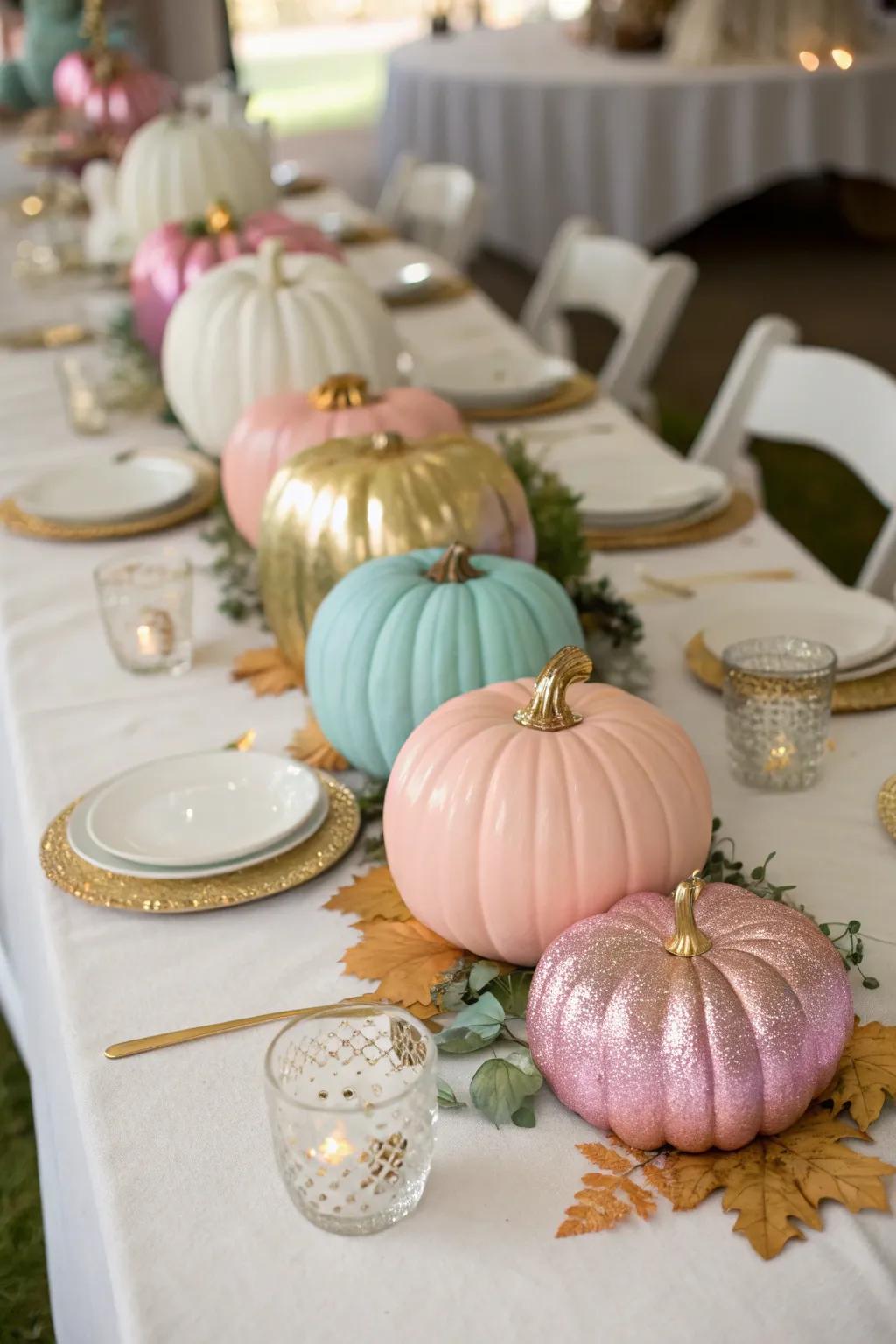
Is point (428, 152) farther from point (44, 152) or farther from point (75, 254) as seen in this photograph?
point (75, 254)

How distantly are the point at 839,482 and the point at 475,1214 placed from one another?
326cm

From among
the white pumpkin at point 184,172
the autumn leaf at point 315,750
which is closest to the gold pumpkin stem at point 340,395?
the autumn leaf at point 315,750

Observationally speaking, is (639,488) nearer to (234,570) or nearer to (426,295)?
(234,570)

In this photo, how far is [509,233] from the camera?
5430 millimetres

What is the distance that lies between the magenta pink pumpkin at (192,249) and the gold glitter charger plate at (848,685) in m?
0.97

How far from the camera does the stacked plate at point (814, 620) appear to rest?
1299 millimetres

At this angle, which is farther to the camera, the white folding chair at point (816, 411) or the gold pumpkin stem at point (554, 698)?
the white folding chair at point (816, 411)

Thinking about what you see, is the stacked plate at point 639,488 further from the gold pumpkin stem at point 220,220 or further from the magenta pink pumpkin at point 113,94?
the magenta pink pumpkin at point 113,94

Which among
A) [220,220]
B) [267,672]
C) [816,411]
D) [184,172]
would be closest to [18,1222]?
[267,672]

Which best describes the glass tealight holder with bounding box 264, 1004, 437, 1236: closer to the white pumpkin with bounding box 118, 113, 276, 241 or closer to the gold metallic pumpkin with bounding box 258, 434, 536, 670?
the gold metallic pumpkin with bounding box 258, 434, 536, 670

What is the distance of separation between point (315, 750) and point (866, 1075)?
0.54 meters

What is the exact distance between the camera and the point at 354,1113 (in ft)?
2.23

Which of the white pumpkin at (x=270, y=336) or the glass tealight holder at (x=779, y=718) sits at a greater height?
the white pumpkin at (x=270, y=336)

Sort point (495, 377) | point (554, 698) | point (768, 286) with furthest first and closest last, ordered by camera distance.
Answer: point (768, 286) → point (495, 377) → point (554, 698)
